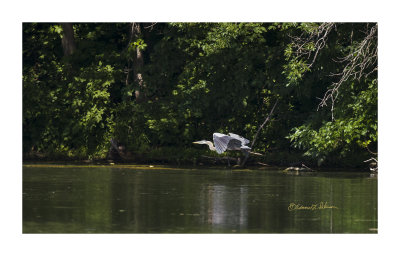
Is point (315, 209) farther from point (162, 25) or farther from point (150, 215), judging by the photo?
point (162, 25)

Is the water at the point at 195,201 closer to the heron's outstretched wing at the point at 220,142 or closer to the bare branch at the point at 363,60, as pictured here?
the heron's outstretched wing at the point at 220,142

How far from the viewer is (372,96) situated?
2141 centimetres

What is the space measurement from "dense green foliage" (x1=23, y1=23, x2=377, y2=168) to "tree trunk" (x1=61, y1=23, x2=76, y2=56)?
24cm

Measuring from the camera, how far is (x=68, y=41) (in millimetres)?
28562

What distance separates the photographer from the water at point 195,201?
12.9 metres

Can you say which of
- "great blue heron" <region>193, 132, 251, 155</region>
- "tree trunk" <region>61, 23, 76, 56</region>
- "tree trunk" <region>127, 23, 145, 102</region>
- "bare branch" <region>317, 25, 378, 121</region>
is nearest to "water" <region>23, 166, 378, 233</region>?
"great blue heron" <region>193, 132, 251, 155</region>

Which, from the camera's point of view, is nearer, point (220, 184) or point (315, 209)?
Answer: point (315, 209)

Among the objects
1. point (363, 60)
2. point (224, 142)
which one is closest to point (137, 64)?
point (224, 142)

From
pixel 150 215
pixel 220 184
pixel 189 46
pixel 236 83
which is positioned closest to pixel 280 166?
pixel 236 83

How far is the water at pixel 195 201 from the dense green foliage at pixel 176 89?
3.25 meters

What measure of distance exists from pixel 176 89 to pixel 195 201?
38.1 ft

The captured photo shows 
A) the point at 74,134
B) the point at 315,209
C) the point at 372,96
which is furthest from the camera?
the point at 74,134

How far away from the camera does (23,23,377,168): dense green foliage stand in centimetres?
2444
